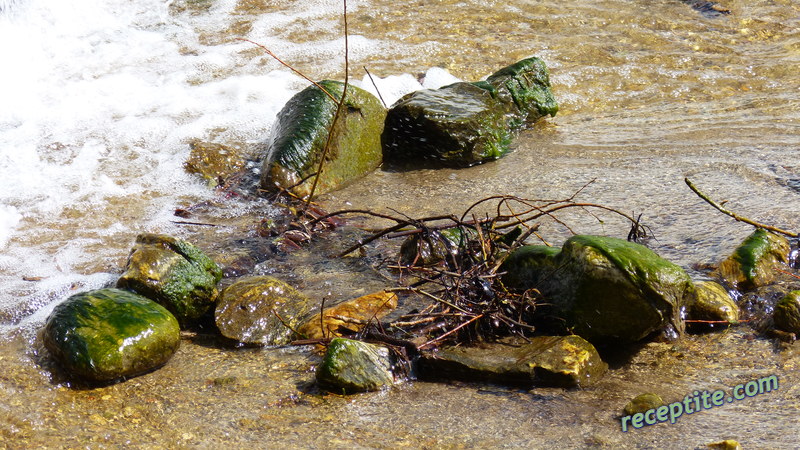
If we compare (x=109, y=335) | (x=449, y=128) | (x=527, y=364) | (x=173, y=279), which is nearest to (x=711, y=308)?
(x=527, y=364)

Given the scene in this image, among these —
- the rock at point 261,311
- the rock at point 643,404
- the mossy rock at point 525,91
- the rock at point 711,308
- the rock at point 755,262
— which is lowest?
the rock at point 261,311

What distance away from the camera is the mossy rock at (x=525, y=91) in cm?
658

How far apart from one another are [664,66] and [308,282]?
5167mm

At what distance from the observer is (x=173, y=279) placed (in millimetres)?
3748

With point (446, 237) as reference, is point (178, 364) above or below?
below

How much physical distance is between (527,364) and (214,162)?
3.40 meters

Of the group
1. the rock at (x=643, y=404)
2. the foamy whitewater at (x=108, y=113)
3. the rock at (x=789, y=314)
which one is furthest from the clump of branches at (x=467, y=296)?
the foamy whitewater at (x=108, y=113)

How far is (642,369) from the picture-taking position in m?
3.22

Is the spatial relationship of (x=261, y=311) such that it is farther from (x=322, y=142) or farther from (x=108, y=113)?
(x=108, y=113)

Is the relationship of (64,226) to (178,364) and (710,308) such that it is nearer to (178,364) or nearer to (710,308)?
(178,364)

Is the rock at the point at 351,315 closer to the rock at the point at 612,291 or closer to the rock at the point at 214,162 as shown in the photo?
the rock at the point at 612,291

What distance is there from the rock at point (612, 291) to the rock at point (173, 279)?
1.66 meters

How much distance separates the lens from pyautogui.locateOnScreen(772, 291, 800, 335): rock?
11.0 feet

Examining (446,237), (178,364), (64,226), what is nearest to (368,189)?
(446,237)
